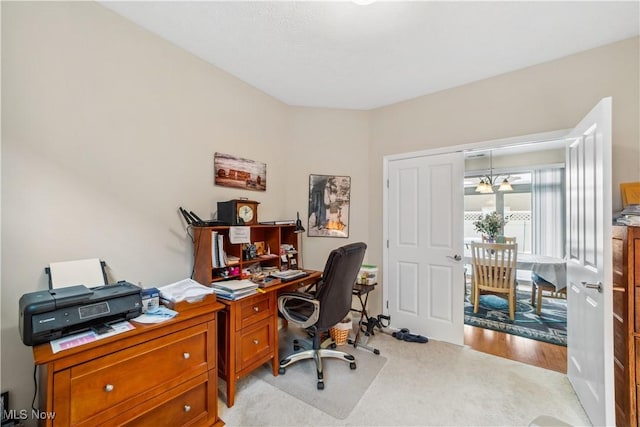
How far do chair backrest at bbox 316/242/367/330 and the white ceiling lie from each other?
1.61 m

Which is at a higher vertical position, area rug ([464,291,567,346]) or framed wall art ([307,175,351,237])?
framed wall art ([307,175,351,237])

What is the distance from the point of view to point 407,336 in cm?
270

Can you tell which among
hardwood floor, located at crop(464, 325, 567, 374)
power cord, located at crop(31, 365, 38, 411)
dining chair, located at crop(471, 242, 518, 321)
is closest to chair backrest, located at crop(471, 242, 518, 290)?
dining chair, located at crop(471, 242, 518, 321)

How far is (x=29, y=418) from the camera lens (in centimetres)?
135

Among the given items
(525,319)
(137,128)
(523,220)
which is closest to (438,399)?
(525,319)

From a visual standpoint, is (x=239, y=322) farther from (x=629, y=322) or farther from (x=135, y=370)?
(x=629, y=322)

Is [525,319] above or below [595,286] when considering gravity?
below

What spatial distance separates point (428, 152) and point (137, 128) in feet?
8.81

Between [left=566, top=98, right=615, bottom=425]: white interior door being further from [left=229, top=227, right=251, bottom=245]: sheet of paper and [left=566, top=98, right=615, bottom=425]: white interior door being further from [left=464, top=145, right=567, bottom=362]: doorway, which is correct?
[left=229, top=227, right=251, bottom=245]: sheet of paper

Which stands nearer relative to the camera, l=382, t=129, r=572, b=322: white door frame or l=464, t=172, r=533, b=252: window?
l=382, t=129, r=572, b=322: white door frame

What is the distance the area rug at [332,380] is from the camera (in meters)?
1.77

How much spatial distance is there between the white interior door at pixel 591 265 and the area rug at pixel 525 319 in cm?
97

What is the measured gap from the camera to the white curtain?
15.1 feet

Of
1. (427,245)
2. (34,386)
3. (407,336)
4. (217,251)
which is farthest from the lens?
(427,245)
